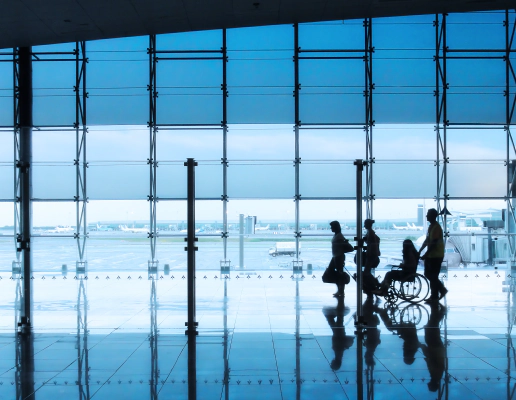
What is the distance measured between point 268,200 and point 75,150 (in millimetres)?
4026

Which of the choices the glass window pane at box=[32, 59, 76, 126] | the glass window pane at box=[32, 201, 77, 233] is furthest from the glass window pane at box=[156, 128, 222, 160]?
the glass window pane at box=[32, 201, 77, 233]

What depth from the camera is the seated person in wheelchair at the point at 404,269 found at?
8180 mm

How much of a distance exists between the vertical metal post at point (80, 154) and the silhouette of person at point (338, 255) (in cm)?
571

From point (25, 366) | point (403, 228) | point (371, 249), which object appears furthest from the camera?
point (403, 228)

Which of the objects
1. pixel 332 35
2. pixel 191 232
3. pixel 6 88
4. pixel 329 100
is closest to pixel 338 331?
pixel 191 232

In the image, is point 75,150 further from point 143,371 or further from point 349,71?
point 143,371

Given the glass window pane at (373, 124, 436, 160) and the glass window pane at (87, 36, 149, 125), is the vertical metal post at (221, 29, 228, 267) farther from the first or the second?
the glass window pane at (373, 124, 436, 160)

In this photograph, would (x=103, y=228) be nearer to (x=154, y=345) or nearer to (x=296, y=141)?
(x=296, y=141)

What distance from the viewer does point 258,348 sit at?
552 cm

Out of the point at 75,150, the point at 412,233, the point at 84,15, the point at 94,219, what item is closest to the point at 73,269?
the point at 94,219

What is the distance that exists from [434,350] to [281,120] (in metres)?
7.21

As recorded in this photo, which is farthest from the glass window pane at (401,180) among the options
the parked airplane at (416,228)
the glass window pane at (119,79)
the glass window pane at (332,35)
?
the glass window pane at (119,79)

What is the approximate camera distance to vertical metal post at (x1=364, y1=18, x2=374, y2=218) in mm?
11758

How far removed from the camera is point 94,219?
39.9ft
